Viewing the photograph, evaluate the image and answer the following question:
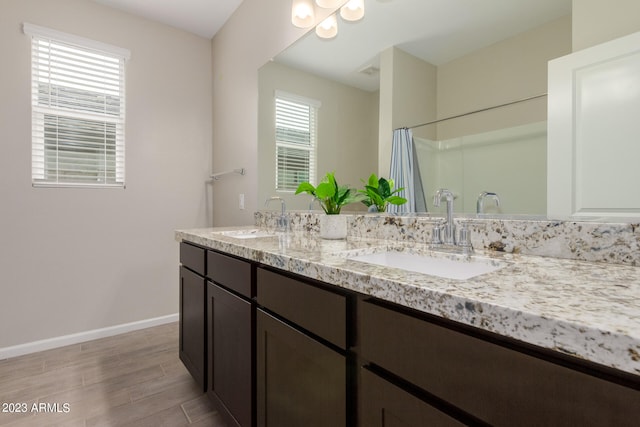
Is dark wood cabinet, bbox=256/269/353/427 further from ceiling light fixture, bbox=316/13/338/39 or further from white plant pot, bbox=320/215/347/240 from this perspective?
ceiling light fixture, bbox=316/13/338/39

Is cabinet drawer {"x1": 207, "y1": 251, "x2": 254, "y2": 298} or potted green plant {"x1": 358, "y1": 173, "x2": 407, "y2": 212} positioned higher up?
potted green plant {"x1": 358, "y1": 173, "x2": 407, "y2": 212}

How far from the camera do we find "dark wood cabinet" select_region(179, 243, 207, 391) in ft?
4.91

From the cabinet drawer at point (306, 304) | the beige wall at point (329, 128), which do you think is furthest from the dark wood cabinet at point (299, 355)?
the beige wall at point (329, 128)

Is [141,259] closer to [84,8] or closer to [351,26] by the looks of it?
[84,8]

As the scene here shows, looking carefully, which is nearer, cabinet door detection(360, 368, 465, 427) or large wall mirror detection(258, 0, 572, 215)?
cabinet door detection(360, 368, 465, 427)

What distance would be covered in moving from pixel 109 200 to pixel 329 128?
1.89 m

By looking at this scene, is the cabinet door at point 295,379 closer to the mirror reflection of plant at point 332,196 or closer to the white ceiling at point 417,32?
the mirror reflection of plant at point 332,196

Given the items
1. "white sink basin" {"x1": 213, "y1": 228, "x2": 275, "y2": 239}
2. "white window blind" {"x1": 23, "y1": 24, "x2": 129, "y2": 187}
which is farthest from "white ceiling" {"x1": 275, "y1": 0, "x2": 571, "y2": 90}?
"white window blind" {"x1": 23, "y1": 24, "x2": 129, "y2": 187}

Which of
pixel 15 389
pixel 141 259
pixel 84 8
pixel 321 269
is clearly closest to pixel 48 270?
pixel 141 259

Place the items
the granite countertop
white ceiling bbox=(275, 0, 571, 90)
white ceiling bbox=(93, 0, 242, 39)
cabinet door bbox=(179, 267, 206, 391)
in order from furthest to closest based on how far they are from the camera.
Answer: white ceiling bbox=(93, 0, 242, 39) → cabinet door bbox=(179, 267, 206, 391) → white ceiling bbox=(275, 0, 571, 90) → the granite countertop

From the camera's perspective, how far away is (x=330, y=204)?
1.46 meters

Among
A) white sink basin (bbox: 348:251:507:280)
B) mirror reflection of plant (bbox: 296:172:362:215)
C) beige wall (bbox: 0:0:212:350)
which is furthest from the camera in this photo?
beige wall (bbox: 0:0:212:350)

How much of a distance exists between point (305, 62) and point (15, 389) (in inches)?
97.3

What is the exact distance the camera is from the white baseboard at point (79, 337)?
2.11 metres
